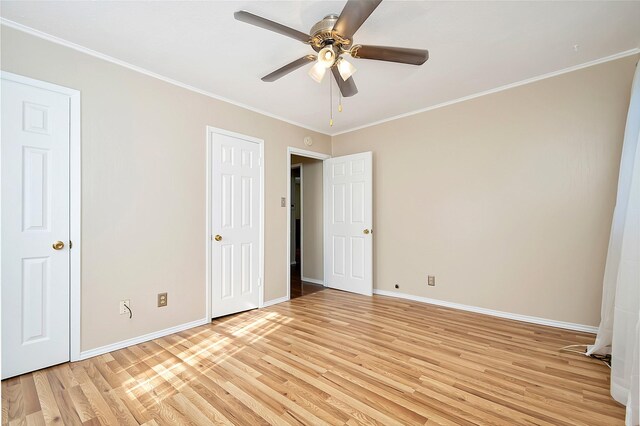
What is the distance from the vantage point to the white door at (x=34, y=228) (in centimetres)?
198

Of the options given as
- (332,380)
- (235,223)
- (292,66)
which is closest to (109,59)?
(292,66)

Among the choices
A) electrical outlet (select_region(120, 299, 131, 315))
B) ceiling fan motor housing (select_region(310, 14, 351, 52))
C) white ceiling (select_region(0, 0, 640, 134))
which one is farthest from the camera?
electrical outlet (select_region(120, 299, 131, 315))

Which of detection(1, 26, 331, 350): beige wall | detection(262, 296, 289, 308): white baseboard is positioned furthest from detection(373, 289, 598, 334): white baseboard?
detection(1, 26, 331, 350): beige wall

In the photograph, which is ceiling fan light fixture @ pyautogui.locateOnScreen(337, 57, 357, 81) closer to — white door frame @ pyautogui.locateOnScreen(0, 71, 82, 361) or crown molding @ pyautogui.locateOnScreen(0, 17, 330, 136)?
crown molding @ pyautogui.locateOnScreen(0, 17, 330, 136)

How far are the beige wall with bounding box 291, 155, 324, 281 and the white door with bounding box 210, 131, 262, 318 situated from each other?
148 centimetres

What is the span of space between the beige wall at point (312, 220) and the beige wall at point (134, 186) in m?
1.92

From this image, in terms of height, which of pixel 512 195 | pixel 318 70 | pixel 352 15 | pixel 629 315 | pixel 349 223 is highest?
pixel 352 15

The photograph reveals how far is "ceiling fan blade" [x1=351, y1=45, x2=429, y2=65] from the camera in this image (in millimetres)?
1847

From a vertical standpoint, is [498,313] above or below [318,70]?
below

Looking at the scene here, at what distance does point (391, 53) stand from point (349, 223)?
2.71 meters

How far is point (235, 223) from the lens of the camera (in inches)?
131

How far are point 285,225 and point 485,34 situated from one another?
2.94m

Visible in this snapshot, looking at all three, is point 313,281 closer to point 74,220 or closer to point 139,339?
point 139,339

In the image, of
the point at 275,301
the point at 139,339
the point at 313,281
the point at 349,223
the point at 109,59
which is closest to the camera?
the point at 109,59
